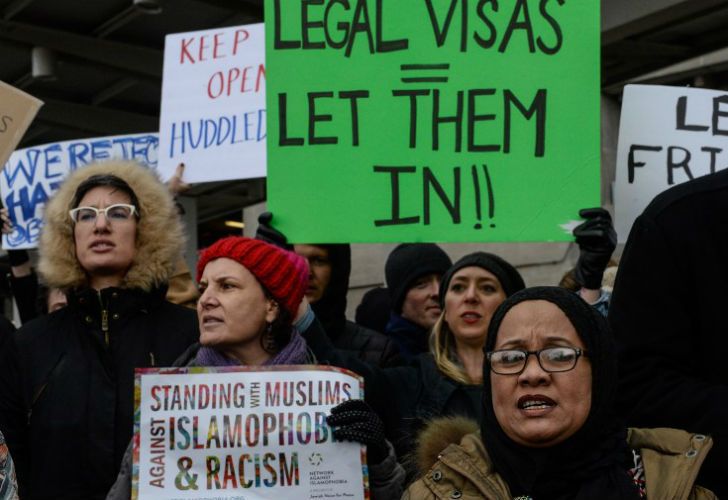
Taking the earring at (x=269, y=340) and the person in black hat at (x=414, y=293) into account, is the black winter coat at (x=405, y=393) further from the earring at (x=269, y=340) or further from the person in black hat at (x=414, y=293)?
the person in black hat at (x=414, y=293)

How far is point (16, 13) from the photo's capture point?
9742 millimetres

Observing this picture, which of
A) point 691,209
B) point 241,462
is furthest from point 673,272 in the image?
point 241,462

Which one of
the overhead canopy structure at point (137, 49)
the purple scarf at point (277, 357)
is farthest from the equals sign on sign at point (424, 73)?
the overhead canopy structure at point (137, 49)

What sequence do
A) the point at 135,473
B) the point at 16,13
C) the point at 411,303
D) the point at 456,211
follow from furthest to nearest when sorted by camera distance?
the point at 16,13 < the point at 411,303 < the point at 456,211 < the point at 135,473

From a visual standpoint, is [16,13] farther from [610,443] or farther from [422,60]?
[610,443]

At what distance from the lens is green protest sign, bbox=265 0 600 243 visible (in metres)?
3.84

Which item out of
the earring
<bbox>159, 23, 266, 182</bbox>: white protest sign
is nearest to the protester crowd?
the earring

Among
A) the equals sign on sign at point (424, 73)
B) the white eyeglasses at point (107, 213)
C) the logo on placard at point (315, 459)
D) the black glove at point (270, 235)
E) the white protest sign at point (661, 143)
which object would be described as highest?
the equals sign on sign at point (424, 73)

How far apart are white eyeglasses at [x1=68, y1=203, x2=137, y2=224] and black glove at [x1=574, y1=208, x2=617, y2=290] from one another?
1.39 metres

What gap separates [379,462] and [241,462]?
36 cm

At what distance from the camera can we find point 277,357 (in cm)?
349

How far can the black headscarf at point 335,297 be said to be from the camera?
4.66 m

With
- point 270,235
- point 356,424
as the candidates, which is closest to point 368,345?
point 270,235

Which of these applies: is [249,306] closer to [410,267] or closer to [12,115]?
[12,115]
